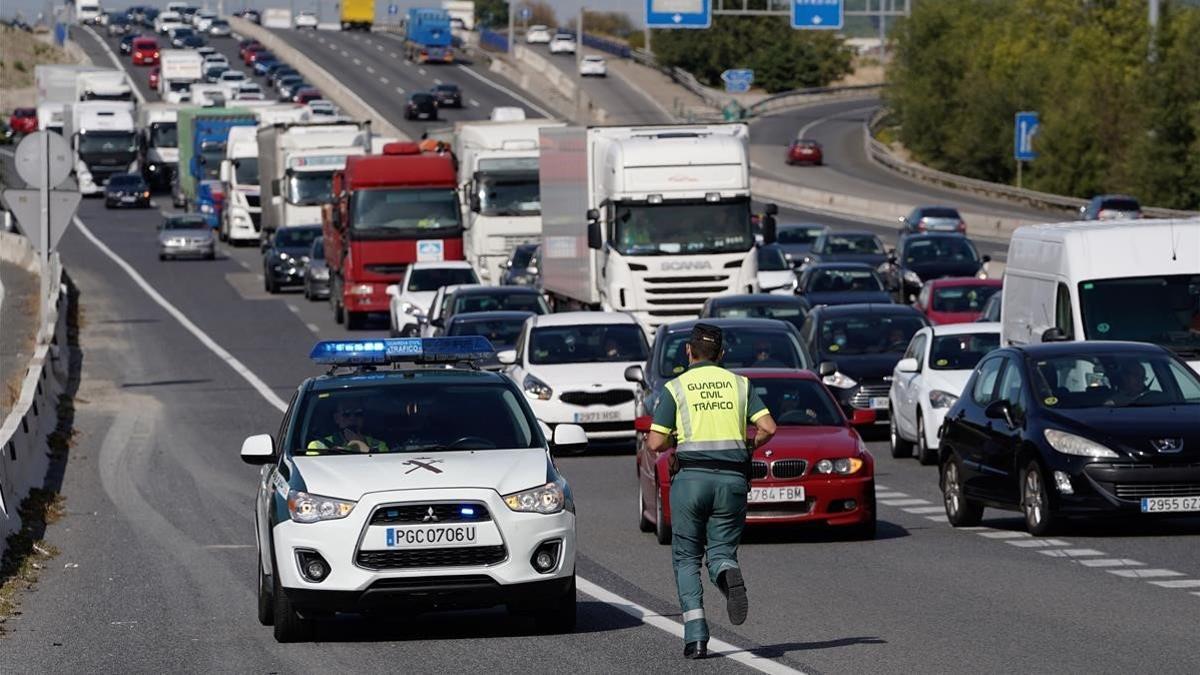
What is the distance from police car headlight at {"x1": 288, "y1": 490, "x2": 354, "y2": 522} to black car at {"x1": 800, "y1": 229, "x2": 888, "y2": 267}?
39323mm

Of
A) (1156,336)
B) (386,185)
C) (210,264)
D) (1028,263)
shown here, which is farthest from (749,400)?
(210,264)

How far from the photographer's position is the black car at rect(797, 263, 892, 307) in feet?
128

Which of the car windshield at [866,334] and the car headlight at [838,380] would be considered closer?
the car headlight at [838,380]

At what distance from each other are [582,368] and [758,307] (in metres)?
5.48

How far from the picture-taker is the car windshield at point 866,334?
29391 mm

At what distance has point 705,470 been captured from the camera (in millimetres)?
11602

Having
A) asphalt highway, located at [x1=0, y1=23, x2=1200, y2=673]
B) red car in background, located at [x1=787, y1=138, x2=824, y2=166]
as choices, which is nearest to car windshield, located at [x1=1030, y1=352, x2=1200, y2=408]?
asphalt highway, located at [x1=0, y1=23, x2=1200, y2=673]

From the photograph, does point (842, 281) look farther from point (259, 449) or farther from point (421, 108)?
point (421, 108)

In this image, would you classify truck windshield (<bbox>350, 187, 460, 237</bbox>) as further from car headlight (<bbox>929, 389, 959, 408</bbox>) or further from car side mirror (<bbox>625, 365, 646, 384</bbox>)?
car side mirror (<bbox>625, 365, 646, 384</bbox>)

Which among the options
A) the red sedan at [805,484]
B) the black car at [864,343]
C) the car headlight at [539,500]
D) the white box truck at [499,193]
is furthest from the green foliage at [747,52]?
the car headlight at [539,500]

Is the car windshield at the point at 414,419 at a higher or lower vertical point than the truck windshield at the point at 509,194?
higher

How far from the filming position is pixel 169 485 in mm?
23453

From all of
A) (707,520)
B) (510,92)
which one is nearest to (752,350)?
(707,520)

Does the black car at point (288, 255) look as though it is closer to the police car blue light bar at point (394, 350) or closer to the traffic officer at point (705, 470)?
the police car blue light bar at point (394, 350)
